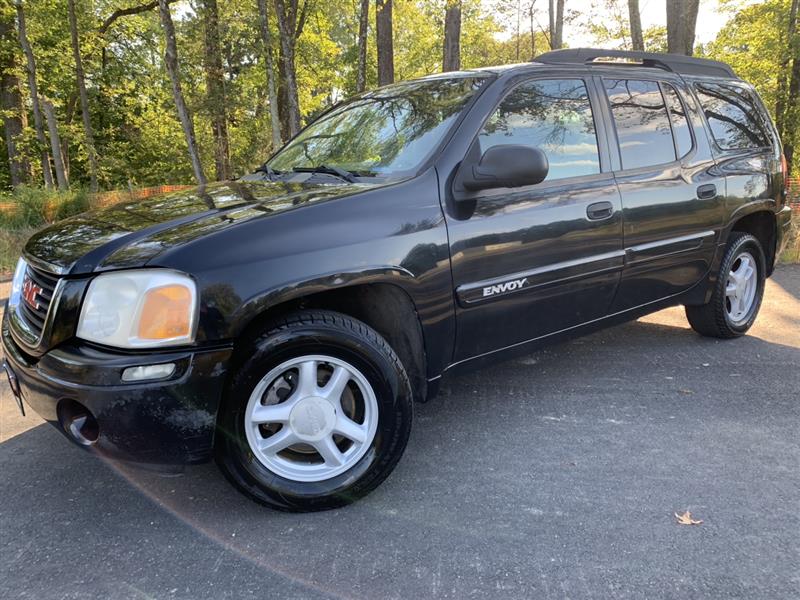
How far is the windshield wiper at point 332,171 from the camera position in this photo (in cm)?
287

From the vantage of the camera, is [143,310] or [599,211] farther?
[599,211]

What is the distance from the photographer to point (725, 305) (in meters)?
4.32

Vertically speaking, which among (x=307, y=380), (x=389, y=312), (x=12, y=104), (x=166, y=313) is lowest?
(x=307, y=380)

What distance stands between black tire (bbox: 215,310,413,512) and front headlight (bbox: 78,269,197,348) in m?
0.27

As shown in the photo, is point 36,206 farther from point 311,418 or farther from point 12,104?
point 12,104

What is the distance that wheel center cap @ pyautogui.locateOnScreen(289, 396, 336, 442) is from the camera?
2.39 metres

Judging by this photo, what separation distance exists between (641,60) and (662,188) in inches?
40.7

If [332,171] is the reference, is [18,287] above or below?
below

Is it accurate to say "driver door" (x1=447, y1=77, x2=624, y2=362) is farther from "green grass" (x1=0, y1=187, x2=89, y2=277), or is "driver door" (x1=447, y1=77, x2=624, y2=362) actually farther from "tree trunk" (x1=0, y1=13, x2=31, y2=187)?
"tree trunk" (x1=0, y1=13, x2=31, y2=187)

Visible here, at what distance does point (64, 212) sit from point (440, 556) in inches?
431

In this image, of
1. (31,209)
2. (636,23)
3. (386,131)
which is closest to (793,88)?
(636,23)

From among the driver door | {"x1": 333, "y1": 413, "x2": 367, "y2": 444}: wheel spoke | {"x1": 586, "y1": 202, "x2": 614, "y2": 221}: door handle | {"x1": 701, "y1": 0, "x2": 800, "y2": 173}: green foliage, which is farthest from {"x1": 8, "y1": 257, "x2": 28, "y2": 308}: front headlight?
{"x1": 701, "y1": 0, "x2": 800, "y2": 173}: green foliage

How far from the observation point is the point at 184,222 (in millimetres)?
2367

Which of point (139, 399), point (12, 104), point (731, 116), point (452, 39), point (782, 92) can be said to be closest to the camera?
point (139, 399)
